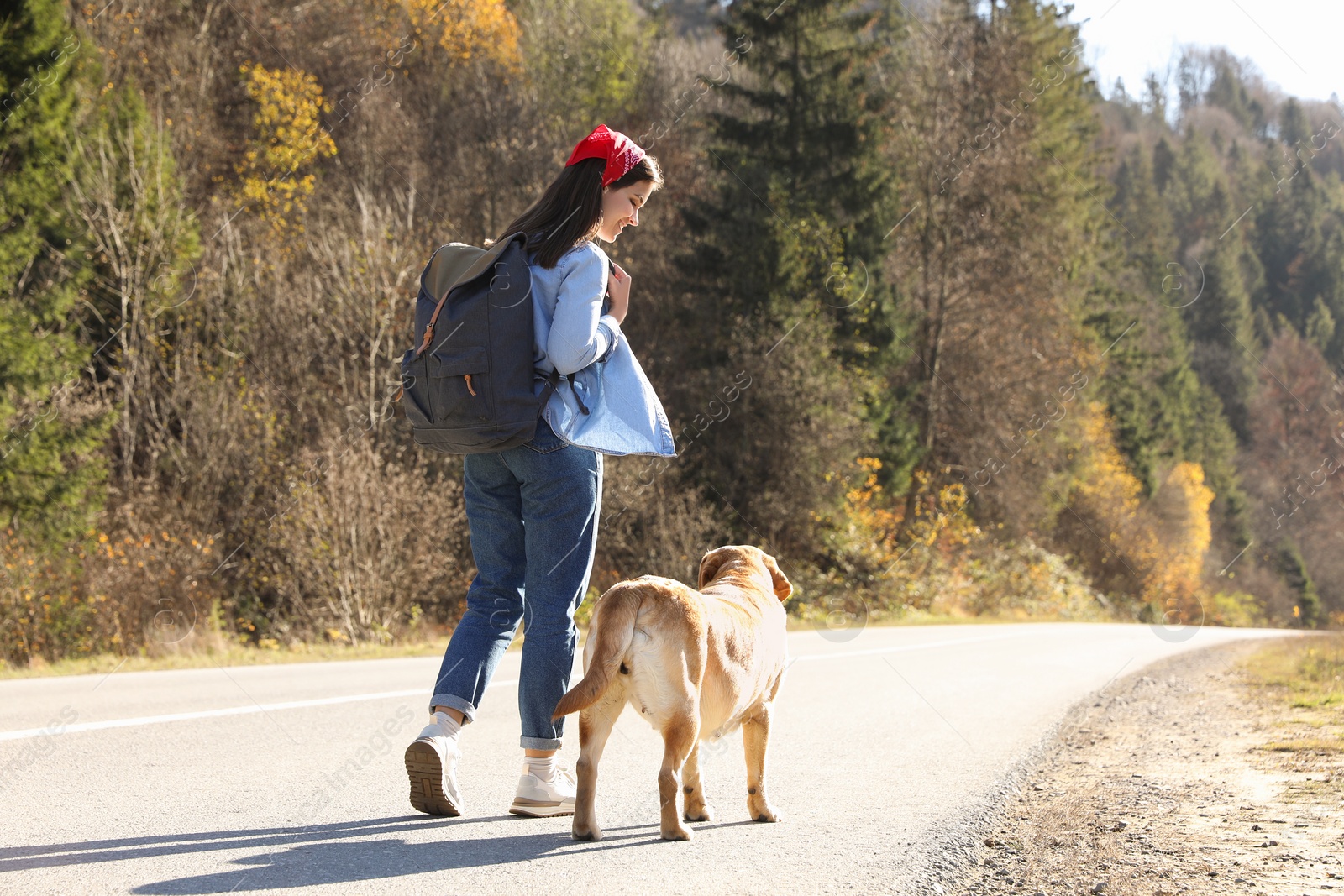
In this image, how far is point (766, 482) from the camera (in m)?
24.1

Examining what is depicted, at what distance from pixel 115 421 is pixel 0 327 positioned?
78.0 inches

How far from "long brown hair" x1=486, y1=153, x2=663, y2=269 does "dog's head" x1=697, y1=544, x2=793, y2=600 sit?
1362mm

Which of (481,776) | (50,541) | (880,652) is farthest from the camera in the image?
(50,541)

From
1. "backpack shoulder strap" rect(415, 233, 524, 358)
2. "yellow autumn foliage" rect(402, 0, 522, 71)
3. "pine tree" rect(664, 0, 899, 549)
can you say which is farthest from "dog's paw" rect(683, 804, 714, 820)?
"yellow autumn foliage" rect(402, 0, 522, 71)

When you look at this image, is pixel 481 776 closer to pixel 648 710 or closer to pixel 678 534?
pixel 648 710

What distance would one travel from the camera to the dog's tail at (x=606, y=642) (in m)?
3.38

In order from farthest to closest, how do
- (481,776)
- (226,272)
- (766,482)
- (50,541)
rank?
(766,482)
(226,272)
(50,541)
(481,776)

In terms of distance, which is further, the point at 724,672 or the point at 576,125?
the point at 576,125

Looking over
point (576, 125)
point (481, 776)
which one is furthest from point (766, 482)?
point (481, 776)

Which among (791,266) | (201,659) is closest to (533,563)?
(201,659)

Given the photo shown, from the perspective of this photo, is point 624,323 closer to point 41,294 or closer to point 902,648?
point 41,294

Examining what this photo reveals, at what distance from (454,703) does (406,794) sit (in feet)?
2.27

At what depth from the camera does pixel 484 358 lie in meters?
3.61

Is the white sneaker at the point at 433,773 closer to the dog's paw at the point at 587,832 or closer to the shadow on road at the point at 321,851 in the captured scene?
the shadow on road at the point at 321,851
